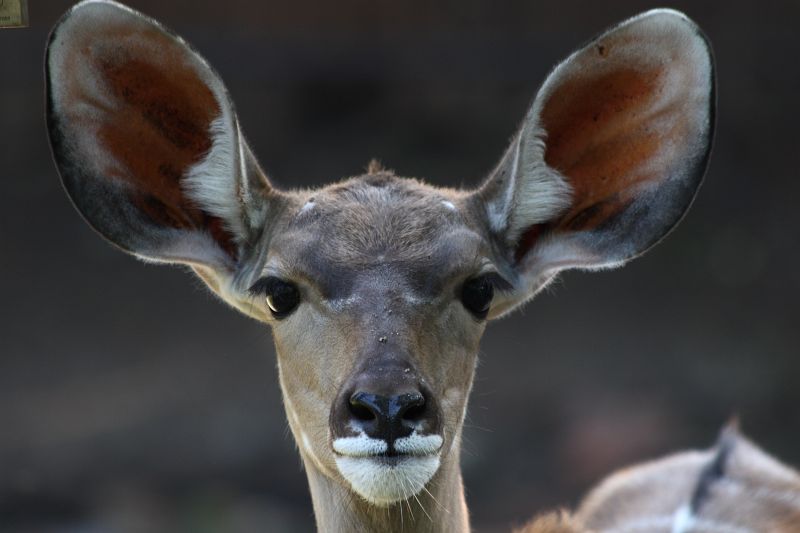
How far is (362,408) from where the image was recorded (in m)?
3.64

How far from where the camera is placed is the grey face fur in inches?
155

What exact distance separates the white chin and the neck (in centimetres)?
31

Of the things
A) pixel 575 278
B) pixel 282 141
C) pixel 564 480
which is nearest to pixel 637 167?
pixel 564 480

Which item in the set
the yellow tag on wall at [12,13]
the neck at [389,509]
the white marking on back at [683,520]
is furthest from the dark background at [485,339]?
the yellow tag on wall at [12,13]

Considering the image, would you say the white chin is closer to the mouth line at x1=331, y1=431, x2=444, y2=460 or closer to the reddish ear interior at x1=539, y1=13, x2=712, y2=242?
the mouth line at x1=331, y1=431, x2=444, y2=460

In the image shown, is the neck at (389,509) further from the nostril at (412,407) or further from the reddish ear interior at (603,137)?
the reddish ear interior at (603,137)

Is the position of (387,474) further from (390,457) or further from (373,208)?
(373,208)

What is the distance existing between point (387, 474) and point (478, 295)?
799 millimetres

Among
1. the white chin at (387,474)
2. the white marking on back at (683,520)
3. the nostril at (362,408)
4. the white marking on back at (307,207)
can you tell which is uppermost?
the white marking on back at (307,207)

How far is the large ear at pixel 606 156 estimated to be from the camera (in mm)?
4145

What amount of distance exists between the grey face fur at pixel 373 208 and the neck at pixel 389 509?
0.06 ft

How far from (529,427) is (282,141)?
4206mm

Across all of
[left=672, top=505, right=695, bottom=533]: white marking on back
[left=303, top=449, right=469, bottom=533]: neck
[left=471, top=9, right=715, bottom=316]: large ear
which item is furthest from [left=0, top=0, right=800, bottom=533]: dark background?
[left=303, top=449, right=469, bottom=533]: neck

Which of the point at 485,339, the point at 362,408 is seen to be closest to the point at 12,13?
the point at 362,408
